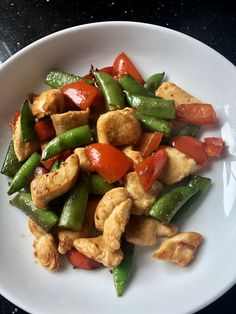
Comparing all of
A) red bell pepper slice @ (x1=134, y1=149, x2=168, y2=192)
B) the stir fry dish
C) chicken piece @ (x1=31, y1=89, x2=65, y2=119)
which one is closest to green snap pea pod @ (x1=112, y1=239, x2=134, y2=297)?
the stir fry dish

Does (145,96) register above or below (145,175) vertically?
above

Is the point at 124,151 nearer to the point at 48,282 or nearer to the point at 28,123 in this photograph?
the point at 28,123

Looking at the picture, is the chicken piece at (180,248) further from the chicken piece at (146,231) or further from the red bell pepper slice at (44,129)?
the red bell pepper slice at (44,129)

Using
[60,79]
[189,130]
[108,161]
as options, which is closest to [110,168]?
[108,161]

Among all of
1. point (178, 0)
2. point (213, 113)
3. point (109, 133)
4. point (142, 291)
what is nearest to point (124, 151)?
point (109, 133)

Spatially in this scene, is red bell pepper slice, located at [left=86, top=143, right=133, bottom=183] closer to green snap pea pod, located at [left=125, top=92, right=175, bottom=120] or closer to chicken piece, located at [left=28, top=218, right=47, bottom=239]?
green snap pea pod, located at [left=125, top=92, right=175, bottom=120]

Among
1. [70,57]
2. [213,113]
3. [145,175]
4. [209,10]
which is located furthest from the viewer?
[209,10]
